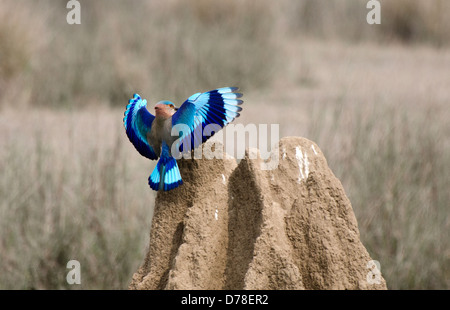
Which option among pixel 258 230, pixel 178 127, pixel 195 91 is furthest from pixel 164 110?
pixel 195 91

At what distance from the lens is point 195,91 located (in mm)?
7398

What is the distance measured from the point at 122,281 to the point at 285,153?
2.39 metres

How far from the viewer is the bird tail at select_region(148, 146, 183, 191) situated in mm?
1517

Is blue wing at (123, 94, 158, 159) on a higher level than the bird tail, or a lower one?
higher

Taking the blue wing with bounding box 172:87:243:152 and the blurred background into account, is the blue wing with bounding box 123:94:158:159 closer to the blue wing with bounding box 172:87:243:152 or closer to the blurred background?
the blue wing with bounding box 172:87:243:152

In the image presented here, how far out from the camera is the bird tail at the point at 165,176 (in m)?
1.52

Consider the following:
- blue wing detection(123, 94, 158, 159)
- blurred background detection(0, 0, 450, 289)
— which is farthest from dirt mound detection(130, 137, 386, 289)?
blurred background detection(0, 0, 450, 289)

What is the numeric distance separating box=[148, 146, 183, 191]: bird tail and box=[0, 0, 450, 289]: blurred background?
7.07ft

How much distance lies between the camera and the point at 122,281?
Answer: 153 inches

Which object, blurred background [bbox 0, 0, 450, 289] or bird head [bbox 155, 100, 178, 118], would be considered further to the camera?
blurred background [bbox 0, 0, 450, 289]

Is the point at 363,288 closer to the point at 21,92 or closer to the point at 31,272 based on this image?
the point at 31,272

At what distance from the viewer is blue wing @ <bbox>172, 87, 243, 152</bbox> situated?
1.50m

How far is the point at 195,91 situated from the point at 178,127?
591cm

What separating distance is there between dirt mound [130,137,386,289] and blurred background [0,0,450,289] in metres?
2.01
